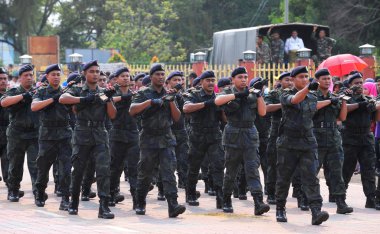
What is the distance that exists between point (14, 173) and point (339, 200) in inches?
198

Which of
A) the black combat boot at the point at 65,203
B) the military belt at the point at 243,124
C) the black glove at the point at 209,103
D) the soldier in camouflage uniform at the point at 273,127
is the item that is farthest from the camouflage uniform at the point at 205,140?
the black combat boot at the point at 65,203

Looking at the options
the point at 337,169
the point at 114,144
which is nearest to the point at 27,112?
the point at 114,144

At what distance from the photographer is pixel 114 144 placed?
49.5 ft

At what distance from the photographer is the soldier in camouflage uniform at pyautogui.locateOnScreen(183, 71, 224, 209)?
571 inches

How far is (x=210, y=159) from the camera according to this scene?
14875mm

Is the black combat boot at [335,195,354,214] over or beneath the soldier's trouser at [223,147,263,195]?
beneath

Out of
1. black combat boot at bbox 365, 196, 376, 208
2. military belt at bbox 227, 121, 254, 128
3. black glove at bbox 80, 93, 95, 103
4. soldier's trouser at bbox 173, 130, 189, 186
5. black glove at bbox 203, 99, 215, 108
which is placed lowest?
black combat boot at bbox 365, 196, 376, 208

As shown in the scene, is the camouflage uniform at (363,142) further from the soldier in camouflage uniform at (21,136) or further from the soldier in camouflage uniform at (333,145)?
the soldier in camouflage uniform at (21,136)

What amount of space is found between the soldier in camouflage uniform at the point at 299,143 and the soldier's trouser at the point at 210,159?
1.67m

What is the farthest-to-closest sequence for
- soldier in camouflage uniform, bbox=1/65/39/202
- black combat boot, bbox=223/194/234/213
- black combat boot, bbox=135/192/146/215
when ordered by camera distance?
1. soldier in camouflage uniform, bbox=1/65/39/202
2. black combat boot, bbox=223/194/234/213
3. black combat boot, bbox=135/192/146/215

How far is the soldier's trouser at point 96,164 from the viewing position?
43.3 feet

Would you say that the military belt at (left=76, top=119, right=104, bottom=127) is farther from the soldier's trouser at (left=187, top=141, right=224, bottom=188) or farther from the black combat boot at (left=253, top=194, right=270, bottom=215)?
the black combat boot at (left=253, top=194, right=270, bottom=215)

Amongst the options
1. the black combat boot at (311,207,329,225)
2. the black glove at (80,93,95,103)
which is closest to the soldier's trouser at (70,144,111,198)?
the black glove at (80,93,95,103)

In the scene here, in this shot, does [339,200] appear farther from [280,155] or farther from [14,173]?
[14,173]
